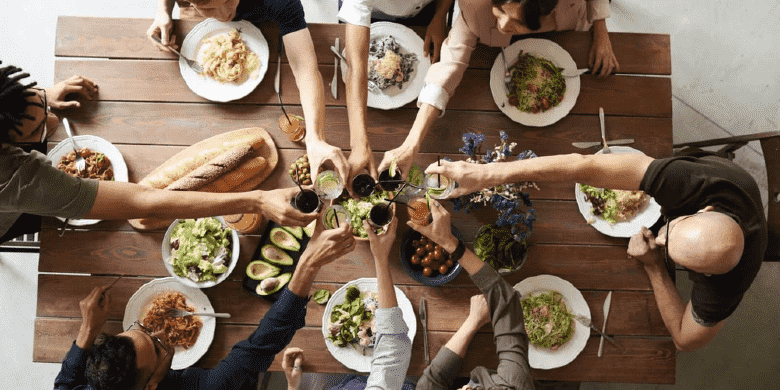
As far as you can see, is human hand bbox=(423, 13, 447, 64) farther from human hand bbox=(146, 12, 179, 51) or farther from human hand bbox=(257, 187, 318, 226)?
human hand bbox=(146, 12, 179, 51)

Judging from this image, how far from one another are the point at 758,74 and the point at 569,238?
8.34 ft

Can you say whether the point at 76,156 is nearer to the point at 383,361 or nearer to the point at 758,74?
the point at 383,361

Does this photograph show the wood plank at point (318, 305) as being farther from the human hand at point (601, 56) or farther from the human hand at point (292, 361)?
the human hand at point (601, 56)

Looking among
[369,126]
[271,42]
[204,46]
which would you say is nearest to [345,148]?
[369,126]

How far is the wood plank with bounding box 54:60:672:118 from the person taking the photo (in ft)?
8.20

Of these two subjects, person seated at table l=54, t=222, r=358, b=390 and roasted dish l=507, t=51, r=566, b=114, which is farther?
roasted dish l=507, t=51, r=566, b=114

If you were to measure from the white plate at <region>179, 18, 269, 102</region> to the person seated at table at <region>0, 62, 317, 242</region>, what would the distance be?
0.61 m

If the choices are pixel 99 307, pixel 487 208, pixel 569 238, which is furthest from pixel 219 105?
pixel 569 238

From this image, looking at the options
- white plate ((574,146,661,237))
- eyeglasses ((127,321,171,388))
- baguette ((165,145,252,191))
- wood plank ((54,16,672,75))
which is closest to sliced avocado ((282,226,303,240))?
baguette ((165,145,252,191))

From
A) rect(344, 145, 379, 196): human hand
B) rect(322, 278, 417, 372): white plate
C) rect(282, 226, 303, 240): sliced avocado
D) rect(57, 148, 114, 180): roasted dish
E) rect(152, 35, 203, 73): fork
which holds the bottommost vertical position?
rect(322, 278, 417, 372): white plate

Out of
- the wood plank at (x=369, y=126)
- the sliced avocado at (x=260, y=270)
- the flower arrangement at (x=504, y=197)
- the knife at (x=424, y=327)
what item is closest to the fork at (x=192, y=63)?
the wood plank at (x=369, y=126)

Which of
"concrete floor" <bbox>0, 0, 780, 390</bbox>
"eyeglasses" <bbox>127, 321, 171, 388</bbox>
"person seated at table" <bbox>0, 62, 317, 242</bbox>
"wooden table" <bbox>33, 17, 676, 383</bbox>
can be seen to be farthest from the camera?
"concrete floor" <bbox>0, 0, 780, 390</bbox>

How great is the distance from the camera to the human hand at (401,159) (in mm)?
2275

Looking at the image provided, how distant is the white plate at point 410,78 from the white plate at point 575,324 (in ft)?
3.50
